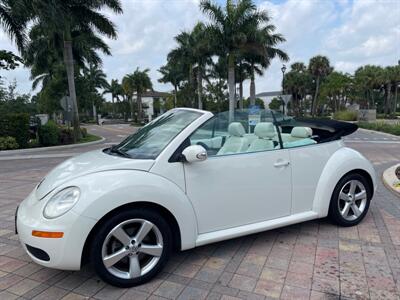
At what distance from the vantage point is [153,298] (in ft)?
8.11

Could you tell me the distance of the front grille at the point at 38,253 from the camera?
2.41 m

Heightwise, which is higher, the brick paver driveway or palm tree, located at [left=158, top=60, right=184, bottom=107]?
palm tree, located at [left=158, top=60, right=184, bottom=107]

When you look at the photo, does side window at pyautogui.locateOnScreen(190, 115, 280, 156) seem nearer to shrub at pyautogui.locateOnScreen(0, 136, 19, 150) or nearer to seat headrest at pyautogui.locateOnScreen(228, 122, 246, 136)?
seat headrest at pyautogui.locateOnScreen(228, 122, 246, 136)

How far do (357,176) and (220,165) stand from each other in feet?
6.47

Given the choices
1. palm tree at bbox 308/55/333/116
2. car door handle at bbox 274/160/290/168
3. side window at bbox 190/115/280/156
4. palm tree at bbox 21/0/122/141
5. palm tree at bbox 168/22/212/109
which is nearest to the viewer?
side window at bbox 190/115/280/156

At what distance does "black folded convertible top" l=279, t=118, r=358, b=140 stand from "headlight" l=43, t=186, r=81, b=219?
2.41m

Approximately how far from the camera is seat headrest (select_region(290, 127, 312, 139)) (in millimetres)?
3891

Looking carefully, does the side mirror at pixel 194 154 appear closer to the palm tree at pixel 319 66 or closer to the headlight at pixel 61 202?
the headlight at pixel 61 202

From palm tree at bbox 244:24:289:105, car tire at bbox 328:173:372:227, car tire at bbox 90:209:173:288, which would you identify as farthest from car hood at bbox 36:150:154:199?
palm tree at bbox 244:24:289:105

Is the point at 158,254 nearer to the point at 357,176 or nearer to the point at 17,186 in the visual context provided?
the point at 357,176

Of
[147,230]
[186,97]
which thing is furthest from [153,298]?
[186,97]

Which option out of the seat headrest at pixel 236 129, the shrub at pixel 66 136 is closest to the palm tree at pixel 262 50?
the shrub at pixel 66 136

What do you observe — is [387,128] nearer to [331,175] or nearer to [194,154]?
[331,175]

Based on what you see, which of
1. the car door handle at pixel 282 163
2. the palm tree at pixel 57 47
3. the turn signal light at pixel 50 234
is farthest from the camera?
the palm tree at pixel 57 47
